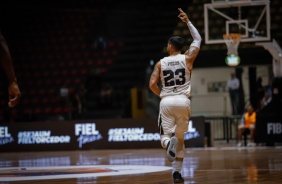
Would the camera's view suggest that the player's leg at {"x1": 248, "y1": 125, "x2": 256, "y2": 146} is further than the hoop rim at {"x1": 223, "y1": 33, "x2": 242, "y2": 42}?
Yes

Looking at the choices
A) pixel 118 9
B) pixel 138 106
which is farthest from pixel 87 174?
pixel 118 9

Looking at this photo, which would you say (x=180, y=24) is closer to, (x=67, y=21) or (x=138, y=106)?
(x=138, y=106)

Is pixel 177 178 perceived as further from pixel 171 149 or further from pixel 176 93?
pixel 176 93

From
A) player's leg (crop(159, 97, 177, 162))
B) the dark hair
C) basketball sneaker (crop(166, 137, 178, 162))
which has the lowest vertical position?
basketball sneaker (crop(166, 137, 178, 162))

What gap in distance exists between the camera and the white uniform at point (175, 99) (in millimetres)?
9828

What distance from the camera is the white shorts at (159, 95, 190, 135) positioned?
32.2ft

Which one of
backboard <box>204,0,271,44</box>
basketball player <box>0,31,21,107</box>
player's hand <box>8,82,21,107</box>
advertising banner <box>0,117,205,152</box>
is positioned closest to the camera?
basketball player <box>0,31,21,107</box>

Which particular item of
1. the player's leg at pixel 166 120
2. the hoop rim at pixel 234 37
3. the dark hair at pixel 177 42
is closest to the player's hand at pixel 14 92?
the player's leg at pixel 166 120

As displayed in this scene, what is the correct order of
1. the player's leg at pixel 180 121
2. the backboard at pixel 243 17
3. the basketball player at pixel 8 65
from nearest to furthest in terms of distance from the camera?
the basketball player at pixel 8 65, the player's leg at pixel 180 121, the backboard at pixel 243 17

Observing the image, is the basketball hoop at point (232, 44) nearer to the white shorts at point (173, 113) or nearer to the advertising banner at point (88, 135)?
the advertising banner at point (88, 135)

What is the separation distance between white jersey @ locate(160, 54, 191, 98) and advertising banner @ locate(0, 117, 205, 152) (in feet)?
42.5

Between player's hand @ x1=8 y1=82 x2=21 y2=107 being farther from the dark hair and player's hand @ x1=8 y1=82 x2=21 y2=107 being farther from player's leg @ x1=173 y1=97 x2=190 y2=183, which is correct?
the dark hair

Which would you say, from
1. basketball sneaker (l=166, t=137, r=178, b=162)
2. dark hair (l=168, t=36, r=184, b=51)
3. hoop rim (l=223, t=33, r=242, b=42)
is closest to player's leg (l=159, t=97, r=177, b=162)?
basketball sneaker (l=166, t=137, r=178, b=162)

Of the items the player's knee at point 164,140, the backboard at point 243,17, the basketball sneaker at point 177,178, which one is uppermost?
the backboard at point 243,17
